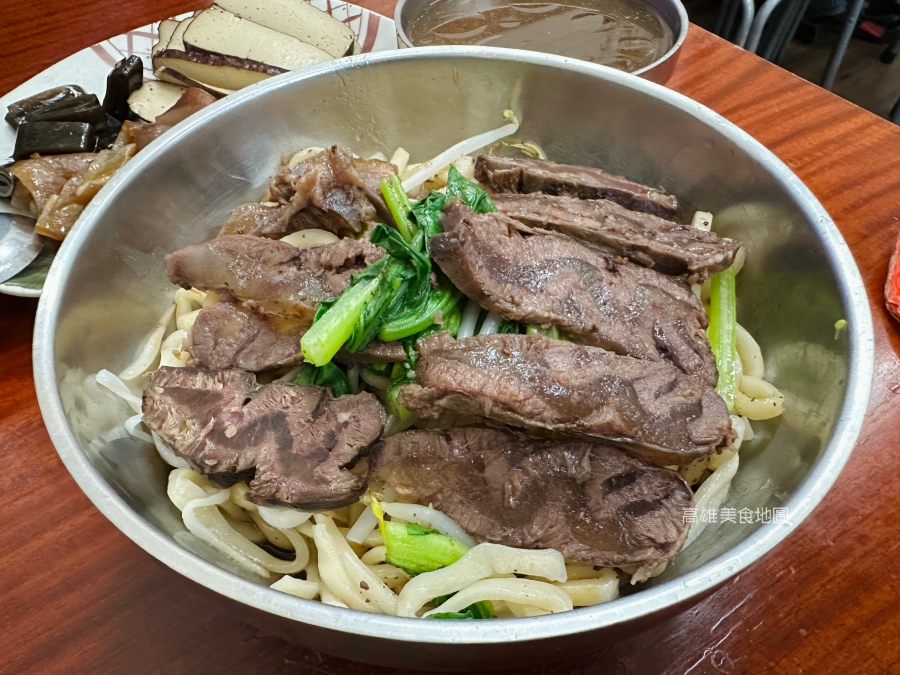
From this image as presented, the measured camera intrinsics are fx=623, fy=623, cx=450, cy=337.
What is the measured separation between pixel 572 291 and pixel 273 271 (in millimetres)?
999

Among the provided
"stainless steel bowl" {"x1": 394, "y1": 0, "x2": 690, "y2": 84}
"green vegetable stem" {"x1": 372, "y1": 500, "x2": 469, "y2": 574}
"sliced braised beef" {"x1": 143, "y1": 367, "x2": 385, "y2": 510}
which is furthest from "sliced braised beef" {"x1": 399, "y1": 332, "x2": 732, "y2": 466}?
"stainless steel bowl" {"x1": 394, "y1": 0, "x2": 690, "y2": 84}

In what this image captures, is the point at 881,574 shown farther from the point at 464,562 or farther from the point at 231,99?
the point at 231,99

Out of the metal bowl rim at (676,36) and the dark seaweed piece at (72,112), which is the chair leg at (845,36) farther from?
the dark seaweed piece at (72,112)

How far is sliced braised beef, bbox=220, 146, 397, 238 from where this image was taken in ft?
7.72

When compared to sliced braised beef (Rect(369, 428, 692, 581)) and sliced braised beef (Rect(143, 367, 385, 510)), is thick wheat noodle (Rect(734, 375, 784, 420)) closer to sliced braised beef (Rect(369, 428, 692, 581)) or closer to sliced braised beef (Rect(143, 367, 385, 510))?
Result: sliced braised beef (Rect(369, 428, 692, 581))

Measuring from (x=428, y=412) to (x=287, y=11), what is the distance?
10.6 ft

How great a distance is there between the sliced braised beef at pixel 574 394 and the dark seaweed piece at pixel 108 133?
105 inches

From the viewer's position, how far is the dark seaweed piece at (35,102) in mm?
3377

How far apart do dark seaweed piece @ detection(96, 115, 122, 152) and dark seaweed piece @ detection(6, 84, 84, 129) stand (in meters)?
0.21

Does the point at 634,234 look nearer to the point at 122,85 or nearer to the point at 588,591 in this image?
the point at 588,591

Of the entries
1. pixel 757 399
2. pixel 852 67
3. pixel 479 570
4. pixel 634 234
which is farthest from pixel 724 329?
pixel 852 67

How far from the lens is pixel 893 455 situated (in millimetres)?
2268

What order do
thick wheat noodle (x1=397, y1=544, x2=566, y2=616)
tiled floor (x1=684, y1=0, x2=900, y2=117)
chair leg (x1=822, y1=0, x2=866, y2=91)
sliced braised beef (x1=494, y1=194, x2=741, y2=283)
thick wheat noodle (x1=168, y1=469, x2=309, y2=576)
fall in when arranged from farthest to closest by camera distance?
tiled floor (x1=684, y1=0, x2=900, y2=117) → chair leg (x1=822, y1=0, x2=866, y2=91) → sliced braised beef (x1=494, y1=194, x2=741, y2=283) → thick wheat noodle (x1=168, y1=469, x2=309, y2=576) → thick wheat noodle (x1=397, y1=544, x2=566, y2=616)

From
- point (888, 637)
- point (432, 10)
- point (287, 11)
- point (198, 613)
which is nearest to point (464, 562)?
point (198, 613)
